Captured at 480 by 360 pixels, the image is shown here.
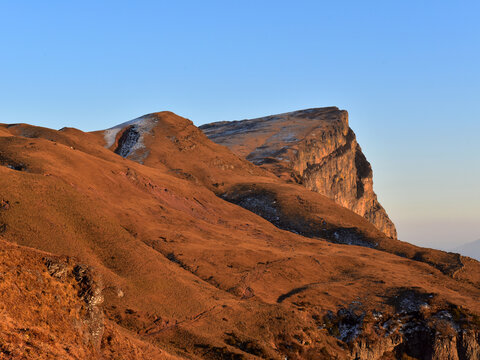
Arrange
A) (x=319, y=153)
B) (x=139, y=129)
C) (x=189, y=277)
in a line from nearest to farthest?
(x=189, y=277) < (x=139, y=129) < (x=319, y=153)

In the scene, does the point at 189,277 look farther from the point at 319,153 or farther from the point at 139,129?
the point at 319,153

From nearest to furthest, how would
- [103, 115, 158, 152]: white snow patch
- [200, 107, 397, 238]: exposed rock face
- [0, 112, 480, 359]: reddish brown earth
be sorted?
[0, 112, 480, 359]: reddish brown earth, [103, 115, 158, 152]: white snow patch, [200, 107, 397, 238]: exposed rock face

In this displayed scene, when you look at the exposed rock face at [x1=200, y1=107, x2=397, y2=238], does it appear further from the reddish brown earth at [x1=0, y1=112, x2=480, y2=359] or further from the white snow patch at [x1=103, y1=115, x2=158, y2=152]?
the reddish brown earth at [x1=0, y1=112, x2=480, y2=359]

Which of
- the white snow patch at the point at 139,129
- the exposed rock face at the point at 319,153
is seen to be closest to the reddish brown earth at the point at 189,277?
the white snow patch at the point at 139,129

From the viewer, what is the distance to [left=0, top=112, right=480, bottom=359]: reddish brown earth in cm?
2033

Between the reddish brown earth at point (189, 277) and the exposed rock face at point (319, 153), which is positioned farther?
the exposed rock face at point (319, 153)

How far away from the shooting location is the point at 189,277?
134 feet

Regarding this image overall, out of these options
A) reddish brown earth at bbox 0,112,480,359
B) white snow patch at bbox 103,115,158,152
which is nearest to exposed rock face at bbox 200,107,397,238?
white snow patch at bbox 103,115,158,152

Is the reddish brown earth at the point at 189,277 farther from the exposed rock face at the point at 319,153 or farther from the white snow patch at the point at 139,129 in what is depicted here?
the exposed rock face at the point at 319,153

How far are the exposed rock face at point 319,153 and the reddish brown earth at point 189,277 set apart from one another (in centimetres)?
4438

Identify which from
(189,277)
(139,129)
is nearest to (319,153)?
(139,129)

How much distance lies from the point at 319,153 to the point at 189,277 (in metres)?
83.4

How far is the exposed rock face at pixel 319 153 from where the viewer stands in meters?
113

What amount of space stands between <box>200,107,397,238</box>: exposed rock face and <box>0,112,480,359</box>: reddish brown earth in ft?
146
